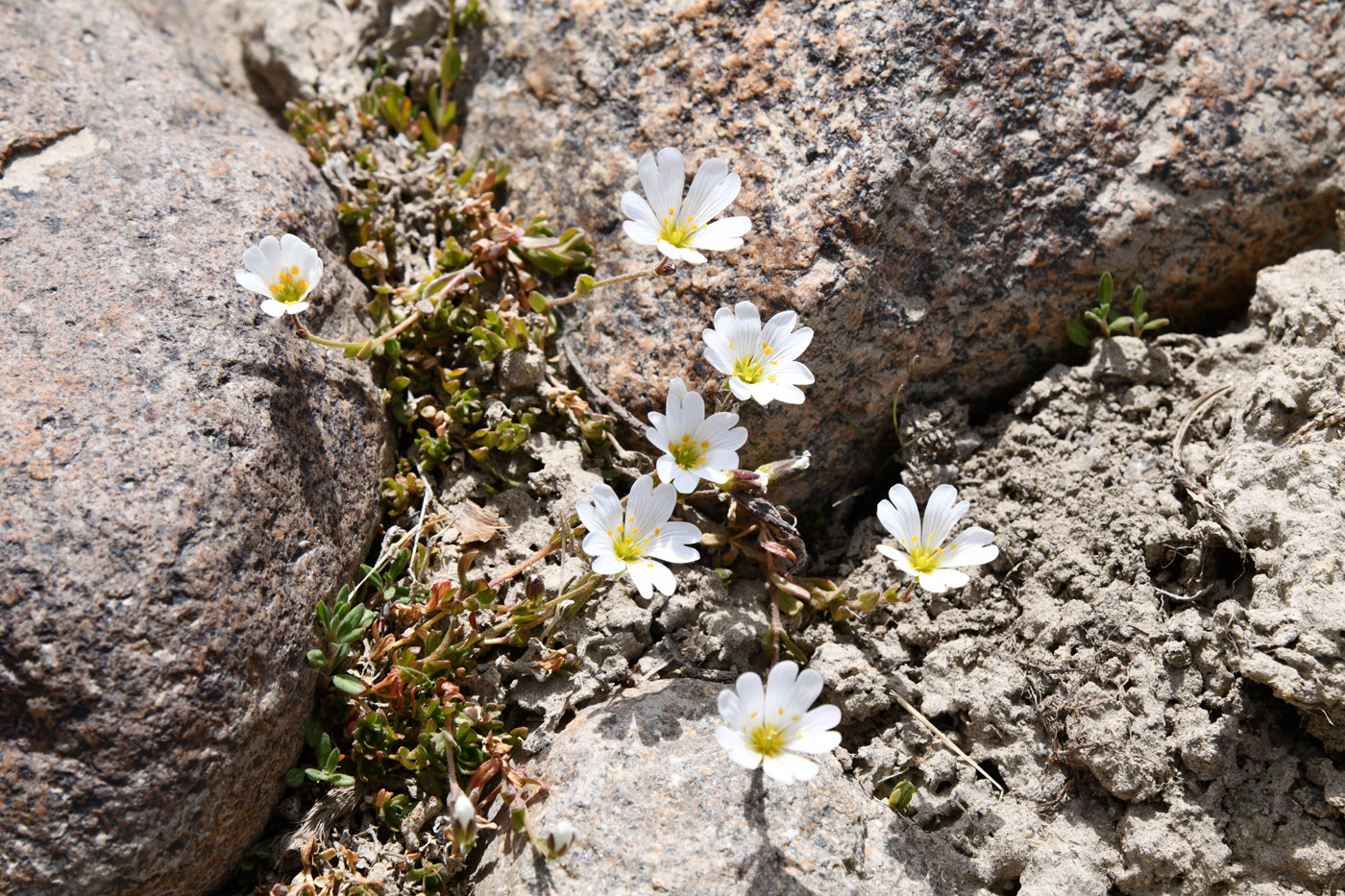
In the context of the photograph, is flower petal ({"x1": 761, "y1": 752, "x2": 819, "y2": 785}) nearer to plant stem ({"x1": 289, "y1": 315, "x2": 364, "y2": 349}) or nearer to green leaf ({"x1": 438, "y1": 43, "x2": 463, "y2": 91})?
plant stem ({"x1": 289, "y1": 315, "x2": 364, "y2": 349})

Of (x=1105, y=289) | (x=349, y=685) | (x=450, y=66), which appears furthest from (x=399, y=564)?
(x=1105, y=289)

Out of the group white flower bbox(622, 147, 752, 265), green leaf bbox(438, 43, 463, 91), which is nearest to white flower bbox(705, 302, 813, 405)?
white flower bbox(622, 147, 752, 265)

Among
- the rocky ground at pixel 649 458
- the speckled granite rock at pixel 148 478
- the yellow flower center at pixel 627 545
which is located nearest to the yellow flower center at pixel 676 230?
the rocky ground at pixel 649 458

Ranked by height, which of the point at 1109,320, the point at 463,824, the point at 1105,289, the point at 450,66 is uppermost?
the point at 450,66

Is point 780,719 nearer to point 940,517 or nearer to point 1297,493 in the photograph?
point 940,517

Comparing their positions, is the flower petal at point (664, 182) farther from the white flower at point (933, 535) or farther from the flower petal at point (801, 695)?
the flower petal at point (801, 695)

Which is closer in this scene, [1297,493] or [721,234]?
[1297,493]
